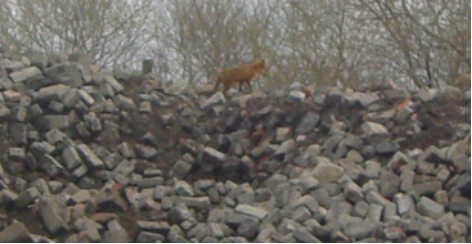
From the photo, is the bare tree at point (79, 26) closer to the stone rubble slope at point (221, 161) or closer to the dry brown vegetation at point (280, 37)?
the dry brown vegetation at point (280, 37)

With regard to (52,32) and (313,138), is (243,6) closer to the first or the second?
(52,32)

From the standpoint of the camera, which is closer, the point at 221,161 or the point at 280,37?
the point at 221,161

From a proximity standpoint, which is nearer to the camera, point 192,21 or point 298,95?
point 298,95

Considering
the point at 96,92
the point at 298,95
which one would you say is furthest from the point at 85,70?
the point at 298,95

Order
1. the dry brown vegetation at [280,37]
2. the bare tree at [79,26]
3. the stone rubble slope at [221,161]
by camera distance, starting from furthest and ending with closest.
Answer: the bare tree at [79,26] < the dry brown vegetation at [280,37] < the stone rubble slope at [221,161]

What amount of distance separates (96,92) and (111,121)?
1.91 feet

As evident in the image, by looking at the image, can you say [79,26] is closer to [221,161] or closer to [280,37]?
[280,37]

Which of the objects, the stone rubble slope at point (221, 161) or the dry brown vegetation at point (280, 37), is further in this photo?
the dry brown vegetation at point (280, 37)

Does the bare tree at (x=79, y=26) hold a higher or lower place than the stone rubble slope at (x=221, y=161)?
higher

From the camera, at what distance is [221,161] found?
1074 centimetres

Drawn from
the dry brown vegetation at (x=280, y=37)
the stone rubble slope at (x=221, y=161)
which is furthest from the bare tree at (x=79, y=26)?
the stone rubble slope at (x=221, y=161)

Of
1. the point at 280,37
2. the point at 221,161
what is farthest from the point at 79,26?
the point at 221,161

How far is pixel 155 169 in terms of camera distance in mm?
10812

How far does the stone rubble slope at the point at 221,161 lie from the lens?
872cm
